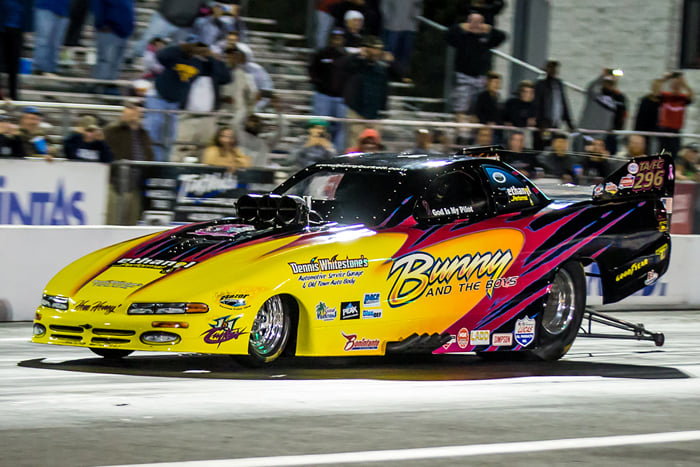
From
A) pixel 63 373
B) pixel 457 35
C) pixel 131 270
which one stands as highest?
pixel 457 35

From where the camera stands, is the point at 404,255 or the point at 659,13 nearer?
the point at 404,255

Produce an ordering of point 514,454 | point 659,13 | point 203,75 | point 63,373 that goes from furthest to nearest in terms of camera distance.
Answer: point 659,13, point 203,75, point 63,373, point 514,454

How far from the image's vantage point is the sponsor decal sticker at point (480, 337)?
9.41 m

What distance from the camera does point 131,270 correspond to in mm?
8547

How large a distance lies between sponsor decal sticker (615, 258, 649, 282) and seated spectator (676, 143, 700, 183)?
7.40 m

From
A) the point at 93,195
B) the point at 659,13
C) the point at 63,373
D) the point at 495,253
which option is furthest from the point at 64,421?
the point at 659,13

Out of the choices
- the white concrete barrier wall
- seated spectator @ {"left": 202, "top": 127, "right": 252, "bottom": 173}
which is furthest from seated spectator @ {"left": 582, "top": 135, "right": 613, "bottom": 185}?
the white concrete barrier wall

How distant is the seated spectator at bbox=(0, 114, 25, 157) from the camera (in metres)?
12.9

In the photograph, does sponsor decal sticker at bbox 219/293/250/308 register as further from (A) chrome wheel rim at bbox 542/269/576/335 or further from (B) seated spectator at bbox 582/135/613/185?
(B) seated spectator at bbox 582/135/613/185

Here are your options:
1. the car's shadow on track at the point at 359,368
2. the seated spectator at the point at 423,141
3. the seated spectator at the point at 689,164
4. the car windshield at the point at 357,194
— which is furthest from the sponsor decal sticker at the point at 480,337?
the seated spectator at the point at 689,164

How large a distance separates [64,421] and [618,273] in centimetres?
544

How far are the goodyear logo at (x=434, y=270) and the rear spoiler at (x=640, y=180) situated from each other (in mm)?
1516

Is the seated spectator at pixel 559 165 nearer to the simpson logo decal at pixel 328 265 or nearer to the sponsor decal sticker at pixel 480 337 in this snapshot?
the sponsor decal sticker at pixel 480 337

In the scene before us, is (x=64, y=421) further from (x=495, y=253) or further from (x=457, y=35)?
(x=457, y=35)
